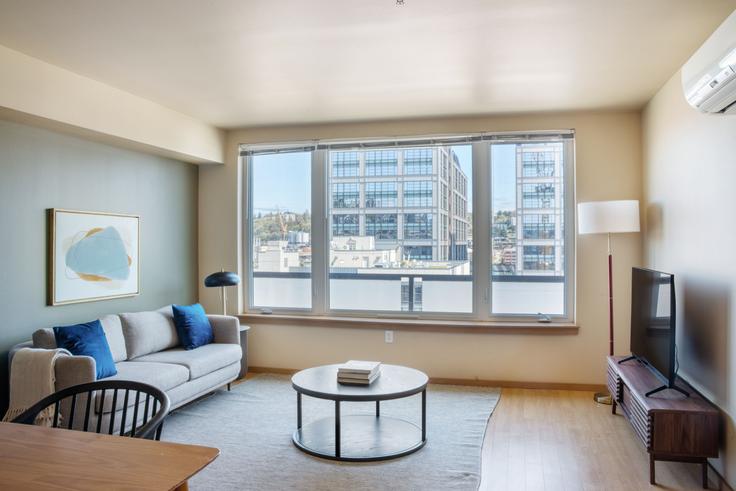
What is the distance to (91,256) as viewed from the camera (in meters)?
4.17

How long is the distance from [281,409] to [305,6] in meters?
2.98

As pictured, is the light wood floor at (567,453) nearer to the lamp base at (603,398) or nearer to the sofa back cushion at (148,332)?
the lamp base at (603,398)

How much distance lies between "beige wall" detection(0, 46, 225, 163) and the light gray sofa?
4.76 ft

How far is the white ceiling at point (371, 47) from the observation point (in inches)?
105

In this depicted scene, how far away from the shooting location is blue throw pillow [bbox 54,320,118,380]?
342cm

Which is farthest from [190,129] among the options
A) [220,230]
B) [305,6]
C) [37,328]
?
[305,6]

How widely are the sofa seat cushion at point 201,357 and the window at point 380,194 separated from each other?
1932 mm

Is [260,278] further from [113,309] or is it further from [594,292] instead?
[594,292]

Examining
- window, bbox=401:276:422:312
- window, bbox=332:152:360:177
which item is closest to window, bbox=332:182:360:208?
window, bbox=332:152:360:177

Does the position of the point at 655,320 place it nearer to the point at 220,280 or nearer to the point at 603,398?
the point at 603,398

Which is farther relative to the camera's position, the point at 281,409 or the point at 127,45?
the point at 281,409

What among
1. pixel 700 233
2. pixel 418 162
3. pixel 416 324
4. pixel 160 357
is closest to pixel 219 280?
pixel 160 357

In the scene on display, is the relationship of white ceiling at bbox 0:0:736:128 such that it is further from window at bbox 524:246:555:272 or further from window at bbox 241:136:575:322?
window at bbox 524:246:555:272

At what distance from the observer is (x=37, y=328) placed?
3.73m
